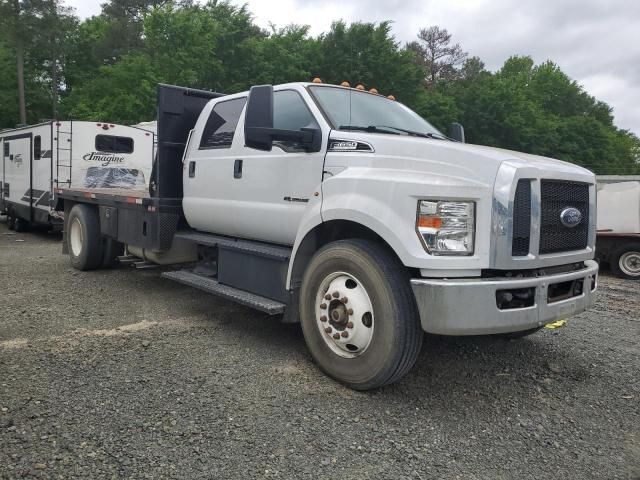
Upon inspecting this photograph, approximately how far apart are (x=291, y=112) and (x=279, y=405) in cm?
246

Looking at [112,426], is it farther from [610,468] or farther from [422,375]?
[610,468]

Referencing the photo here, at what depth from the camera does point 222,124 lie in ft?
18.5

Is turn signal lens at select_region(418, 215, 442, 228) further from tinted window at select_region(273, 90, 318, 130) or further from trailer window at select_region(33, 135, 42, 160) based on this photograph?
trailer window at select_region(33, 135, 42, 160)

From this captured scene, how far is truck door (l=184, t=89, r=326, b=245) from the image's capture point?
14.9 feet

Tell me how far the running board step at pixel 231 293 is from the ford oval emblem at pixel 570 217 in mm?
2173

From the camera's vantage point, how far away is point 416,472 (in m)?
2.94

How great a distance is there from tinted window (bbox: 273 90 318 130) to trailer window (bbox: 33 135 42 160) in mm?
9426

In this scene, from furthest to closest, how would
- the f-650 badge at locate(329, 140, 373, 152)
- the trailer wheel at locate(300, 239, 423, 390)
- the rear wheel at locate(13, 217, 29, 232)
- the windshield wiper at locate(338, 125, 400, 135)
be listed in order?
the rear wheel at locate(13, 217, 29, 232), the windshield wiper at locate(338, 125, 400, 135), the f-650 badge at locate(329, 140, 373, 152), the trailer wheel at locate(300, 239, 423, 390)

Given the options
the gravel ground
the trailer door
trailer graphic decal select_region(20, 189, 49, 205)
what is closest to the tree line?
the trailer door

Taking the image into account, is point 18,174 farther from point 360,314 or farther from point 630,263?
point 630,263

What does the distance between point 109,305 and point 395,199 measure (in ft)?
13.0

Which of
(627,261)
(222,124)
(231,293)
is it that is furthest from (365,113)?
(627,261)

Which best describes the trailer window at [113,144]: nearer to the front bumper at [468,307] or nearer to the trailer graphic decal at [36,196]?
the trailer graphic decal at [36,196]

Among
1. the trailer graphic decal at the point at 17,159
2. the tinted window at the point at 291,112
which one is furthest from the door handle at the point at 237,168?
the trailer graphic decal at the point at 17,159
